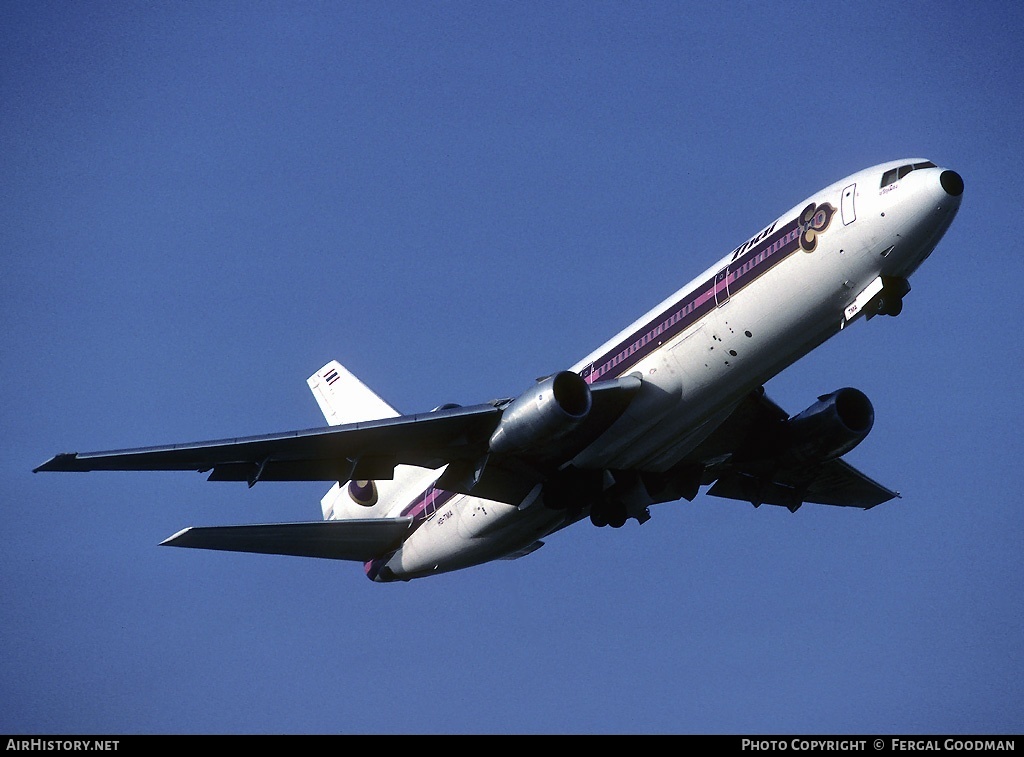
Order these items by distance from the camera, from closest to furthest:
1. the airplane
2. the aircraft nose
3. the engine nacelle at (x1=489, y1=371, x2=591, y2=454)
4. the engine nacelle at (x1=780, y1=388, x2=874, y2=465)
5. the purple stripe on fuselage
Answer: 1. the aircraft nose
2. the airplane
3. the purple stripe on fuselage
4. the engine nacelle at (x1=489, y1=371, x2=591, y2=454)
5. the engine nacelle at (x1=780, y1=388, x2=874, y2=465)

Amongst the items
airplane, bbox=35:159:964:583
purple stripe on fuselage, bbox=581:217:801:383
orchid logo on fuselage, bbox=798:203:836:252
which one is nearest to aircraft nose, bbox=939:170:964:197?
airplane, bbox=35:159:964:583

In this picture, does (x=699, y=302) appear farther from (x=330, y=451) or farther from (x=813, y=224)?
(x=330, y=451)

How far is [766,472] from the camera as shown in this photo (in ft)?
125

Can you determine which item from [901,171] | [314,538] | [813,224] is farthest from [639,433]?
[314,538]

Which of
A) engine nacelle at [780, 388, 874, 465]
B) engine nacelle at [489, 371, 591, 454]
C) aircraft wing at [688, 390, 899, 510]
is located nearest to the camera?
engine nacelle at [489, 371, 591, 454]

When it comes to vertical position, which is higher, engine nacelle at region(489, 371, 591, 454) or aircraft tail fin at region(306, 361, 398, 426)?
aircraft tail fin at region(306, 361, 398, 426)

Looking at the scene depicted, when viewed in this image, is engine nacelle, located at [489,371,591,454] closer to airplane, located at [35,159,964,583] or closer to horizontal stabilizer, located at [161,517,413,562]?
airplane, located at [35,159,964,583]

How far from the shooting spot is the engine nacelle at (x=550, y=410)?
1201 inches

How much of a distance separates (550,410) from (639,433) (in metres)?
2.77

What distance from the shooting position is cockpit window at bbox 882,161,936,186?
28891 millimetres

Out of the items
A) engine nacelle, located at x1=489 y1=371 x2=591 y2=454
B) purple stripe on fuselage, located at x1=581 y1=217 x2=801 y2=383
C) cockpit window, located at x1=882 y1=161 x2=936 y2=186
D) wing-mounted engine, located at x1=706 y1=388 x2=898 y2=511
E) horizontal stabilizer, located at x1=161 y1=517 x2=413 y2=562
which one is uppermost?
cockpit window, located at x1=882 y1=161 x2=936 y2=186

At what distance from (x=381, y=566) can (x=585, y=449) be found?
8.79 meters

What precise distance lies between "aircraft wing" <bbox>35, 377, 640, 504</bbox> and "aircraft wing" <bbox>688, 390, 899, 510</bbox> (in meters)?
5.21
